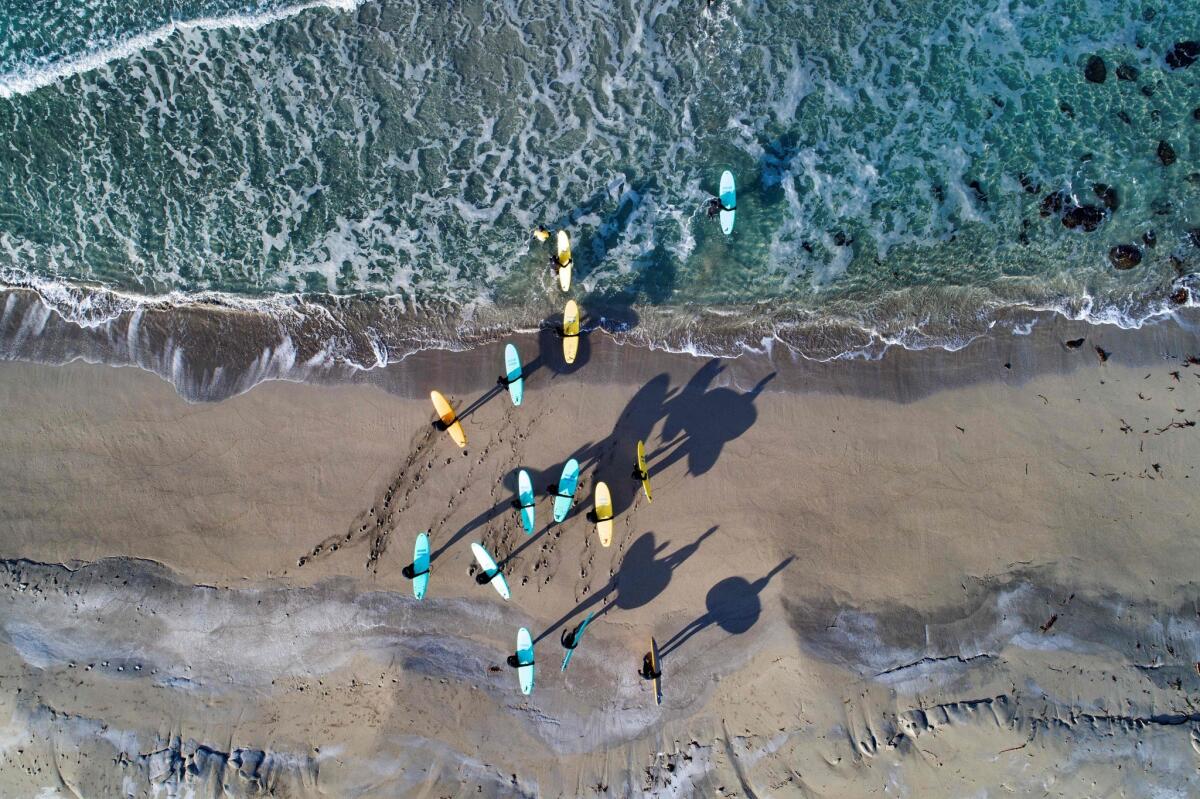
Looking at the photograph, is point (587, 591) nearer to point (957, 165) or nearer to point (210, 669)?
point (210, 669)

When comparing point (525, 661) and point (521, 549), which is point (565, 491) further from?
point (525, 661)

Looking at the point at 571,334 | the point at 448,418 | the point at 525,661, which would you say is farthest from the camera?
the point at 571,334

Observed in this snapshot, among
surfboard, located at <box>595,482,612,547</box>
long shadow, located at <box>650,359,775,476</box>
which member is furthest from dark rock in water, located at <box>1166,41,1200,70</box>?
surfboard, located at <box>595,482,612,547</box>

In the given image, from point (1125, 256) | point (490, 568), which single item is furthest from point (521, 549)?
point (1125, 256)

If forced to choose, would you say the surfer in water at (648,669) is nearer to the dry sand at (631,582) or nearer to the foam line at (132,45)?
the dry sand at (631,582)

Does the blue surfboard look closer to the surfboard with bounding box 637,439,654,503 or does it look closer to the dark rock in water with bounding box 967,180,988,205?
the surfboard with bounding box 637,439,654,503

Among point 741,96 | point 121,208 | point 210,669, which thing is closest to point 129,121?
point 121,208

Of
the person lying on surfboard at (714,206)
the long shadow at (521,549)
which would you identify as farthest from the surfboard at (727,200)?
the long shadow at (521,549)
